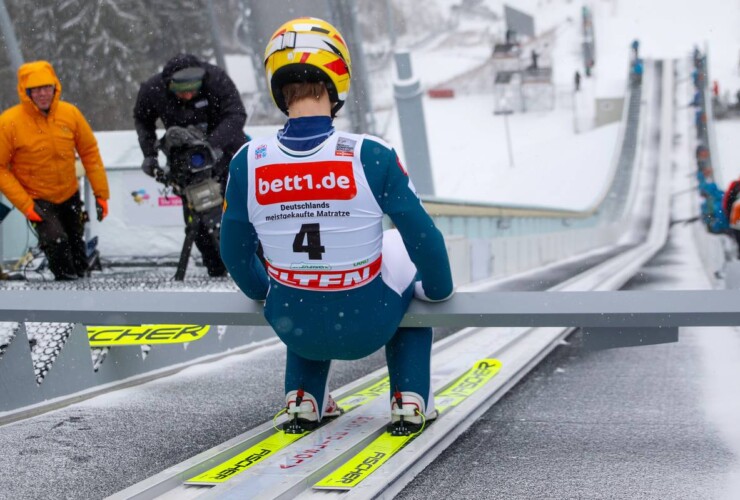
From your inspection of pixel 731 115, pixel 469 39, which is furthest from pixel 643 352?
pixel 469 39

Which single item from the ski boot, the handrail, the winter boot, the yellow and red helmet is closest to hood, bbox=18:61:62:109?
the handrail

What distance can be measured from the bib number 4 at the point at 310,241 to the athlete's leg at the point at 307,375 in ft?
1.92

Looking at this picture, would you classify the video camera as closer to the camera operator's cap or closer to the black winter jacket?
the black winter jacket

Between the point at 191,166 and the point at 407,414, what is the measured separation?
3961 mm

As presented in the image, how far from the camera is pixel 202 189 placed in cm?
739

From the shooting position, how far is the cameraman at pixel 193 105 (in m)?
6.97

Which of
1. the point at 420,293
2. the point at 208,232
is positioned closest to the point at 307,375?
the point at 420,293

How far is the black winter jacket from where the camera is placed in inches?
279

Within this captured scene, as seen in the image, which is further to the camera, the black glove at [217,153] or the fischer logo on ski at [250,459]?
the black glove at [217,153]

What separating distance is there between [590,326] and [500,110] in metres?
76.2

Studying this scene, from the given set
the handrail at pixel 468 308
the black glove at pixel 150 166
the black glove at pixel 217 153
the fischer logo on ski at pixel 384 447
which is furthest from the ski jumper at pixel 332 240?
the black glove at pixel 150 166

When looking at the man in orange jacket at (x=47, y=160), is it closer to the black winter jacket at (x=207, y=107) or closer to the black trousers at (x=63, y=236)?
the black trousers at (x=63, y=236)

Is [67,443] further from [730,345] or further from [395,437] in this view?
[730,345]

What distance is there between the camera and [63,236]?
24.7 feet
